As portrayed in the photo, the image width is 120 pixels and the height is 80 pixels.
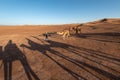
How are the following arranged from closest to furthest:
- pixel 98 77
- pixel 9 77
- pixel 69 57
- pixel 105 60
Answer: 1. pixel 98 77
2. pixel 9 77
3. pixel 105 60
4. pixel 69 57

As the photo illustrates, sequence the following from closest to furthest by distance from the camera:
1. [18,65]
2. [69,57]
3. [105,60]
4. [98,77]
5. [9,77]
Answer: [98,77] < [9,77] < [105,60] < [18,65] < [69,57]

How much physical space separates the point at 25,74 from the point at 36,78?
3.34ft

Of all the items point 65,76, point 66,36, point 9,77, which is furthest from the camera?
point 66,36

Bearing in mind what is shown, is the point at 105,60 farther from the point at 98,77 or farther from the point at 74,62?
the point at 98,77

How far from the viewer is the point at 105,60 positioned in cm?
991

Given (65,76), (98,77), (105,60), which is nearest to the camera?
(98,77)

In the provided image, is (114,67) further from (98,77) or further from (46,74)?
(46,74)

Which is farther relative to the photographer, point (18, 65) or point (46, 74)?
point (18, 65)

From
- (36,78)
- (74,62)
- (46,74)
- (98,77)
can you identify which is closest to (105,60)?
(74,62)

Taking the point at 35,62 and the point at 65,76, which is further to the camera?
the point at 35,62

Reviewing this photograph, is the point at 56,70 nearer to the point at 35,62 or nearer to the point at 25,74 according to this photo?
the point at 25,74

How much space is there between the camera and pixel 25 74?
879cm

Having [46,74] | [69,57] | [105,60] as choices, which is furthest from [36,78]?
[105,60]

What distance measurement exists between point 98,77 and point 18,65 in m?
5.70
